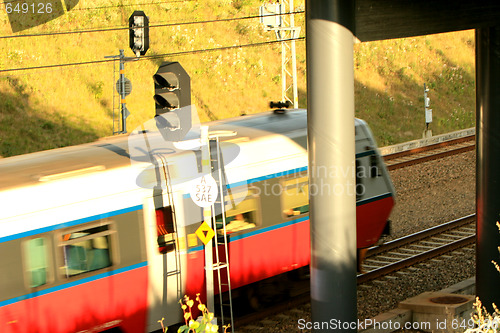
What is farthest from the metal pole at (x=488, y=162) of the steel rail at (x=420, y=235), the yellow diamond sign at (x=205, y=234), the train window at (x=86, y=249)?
Result: the steel rail at (x=420, y=235)

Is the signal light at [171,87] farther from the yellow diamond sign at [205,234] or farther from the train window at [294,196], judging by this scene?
the train window at [294,196]

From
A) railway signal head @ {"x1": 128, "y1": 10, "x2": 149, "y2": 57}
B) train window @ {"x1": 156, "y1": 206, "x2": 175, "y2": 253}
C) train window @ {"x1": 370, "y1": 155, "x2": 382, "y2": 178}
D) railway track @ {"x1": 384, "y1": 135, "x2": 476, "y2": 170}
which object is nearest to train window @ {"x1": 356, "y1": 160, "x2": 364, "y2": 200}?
train window @ {"x1": 370, "y1": 155, "x2": 382, "y2": 178}

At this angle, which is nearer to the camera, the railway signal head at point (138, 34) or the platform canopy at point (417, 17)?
the platform canopy at point (417, 17)

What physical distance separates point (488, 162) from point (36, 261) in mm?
6126

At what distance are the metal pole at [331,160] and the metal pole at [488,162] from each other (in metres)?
2.80

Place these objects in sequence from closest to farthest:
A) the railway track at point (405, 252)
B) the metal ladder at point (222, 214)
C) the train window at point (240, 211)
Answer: the metal ladder at point (222, 214) → the train window at point (240, 211) → the railway track at point (405, 252)

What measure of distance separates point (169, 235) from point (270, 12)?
18.0 metres

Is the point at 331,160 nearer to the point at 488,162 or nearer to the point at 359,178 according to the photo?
the point at 488,162

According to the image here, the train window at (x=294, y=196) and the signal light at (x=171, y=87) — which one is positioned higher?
the signal light at (x=171, y=87)

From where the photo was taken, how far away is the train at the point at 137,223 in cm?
888

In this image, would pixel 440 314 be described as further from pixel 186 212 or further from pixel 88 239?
pixel 88 239

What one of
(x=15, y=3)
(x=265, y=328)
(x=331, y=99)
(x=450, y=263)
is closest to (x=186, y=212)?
(x=265, y=328)

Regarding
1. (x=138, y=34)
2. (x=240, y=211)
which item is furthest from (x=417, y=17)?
(x=138, y=34)

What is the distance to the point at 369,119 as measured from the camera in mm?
31453
